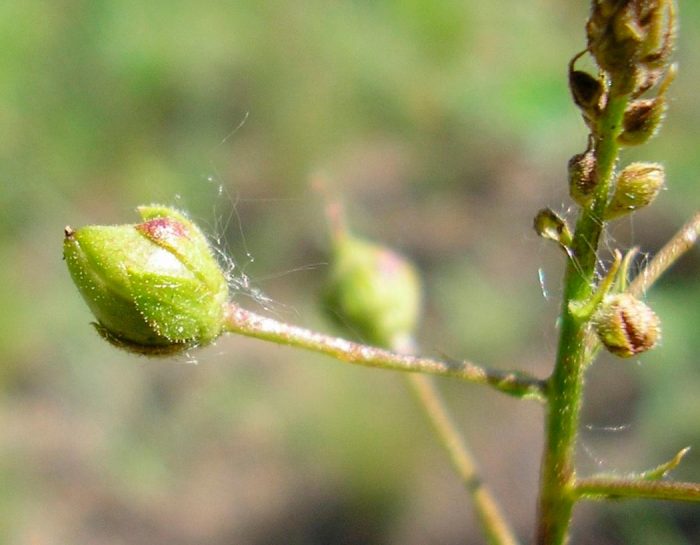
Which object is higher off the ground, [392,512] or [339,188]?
[339,188]

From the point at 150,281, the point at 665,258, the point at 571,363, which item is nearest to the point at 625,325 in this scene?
the point at 571,363

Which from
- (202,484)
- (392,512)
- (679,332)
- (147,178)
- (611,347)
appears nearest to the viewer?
(611,347)

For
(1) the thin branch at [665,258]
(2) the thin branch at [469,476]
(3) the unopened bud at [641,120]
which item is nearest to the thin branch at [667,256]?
(1) the thin branch at [665,258]

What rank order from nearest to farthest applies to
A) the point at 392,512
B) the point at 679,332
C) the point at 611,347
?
the point at 611,347, the point at 679,332, the point at 392,512

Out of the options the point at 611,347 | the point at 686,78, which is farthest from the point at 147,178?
the point at 611,347

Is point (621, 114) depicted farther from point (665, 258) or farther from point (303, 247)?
point (303, 247)

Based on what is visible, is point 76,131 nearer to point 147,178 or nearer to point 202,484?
point 147,178

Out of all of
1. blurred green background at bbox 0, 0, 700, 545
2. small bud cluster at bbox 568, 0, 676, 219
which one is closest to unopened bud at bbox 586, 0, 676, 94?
small bud cluster at bbox 568, 0, 676, 219
